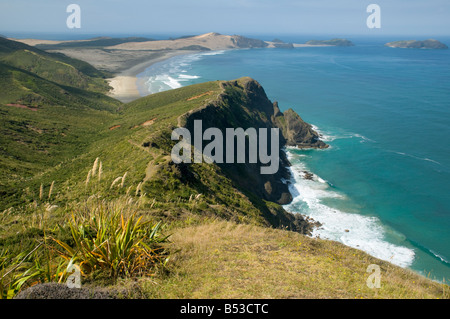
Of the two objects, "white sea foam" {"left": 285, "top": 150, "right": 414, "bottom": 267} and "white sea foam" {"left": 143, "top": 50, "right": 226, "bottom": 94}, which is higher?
"white sea foam" {"left": 143, "top": 50, "right": 226, "bottom": 94}

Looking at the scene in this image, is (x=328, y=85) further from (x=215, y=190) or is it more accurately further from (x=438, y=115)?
(x=215, y=190)

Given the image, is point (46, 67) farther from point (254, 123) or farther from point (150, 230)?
point (150, 230)

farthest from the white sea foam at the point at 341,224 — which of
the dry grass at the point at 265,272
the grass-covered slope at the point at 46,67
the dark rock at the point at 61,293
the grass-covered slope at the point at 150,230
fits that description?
the grass-covered slope at the point at 46,67

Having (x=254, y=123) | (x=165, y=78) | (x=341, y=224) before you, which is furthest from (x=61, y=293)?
(x=165, y=78)

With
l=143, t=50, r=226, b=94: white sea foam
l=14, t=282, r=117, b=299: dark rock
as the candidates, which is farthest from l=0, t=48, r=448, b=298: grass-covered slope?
l=143, t=50, r=226, b=94: white sea foam

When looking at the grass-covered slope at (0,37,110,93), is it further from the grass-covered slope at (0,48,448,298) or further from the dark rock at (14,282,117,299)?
the dark rock at (14,282,117,299)

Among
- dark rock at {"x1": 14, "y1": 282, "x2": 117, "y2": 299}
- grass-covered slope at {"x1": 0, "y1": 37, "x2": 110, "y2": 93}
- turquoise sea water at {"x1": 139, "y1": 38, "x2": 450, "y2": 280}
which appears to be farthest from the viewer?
grass-covered slope at {"x1": 0, "y1": 37, "x2": 110, "y2": 93}
